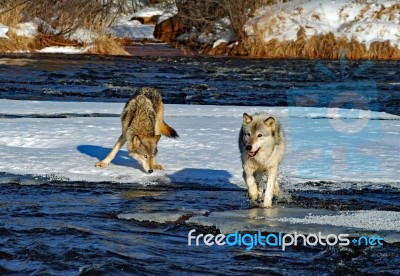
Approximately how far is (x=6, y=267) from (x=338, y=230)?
2834mm

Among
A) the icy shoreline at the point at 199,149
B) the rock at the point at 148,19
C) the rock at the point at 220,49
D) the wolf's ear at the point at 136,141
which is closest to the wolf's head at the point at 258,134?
the icy shoreline at the point at 199,149

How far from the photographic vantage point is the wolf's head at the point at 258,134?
8.87 meters

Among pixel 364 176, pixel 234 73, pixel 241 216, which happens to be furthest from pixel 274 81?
pixel 241 216

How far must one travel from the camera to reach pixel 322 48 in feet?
115

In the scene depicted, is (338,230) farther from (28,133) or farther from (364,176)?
(28,133)

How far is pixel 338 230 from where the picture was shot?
25.8ft

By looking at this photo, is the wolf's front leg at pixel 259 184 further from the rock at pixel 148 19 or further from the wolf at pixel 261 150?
the rock at pixel 148 19

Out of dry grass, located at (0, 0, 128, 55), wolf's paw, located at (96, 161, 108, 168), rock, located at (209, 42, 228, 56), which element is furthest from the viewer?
rock, located at (209, 42, 228, 56)

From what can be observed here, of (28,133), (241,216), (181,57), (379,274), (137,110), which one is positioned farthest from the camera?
(181,57)

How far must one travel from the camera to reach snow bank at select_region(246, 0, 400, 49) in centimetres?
3497

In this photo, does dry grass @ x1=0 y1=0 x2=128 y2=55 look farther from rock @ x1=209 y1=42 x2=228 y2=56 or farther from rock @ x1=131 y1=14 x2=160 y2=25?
rock @ x1=131 y1=14 x2=160 y2=25

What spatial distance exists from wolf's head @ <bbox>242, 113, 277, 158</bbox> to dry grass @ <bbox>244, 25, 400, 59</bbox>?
25638mm

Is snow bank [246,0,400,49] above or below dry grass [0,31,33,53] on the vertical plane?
above

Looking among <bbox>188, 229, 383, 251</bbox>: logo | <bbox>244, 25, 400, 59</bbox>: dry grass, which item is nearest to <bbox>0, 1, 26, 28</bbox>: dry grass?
<bbox>244, 25, 400, 59</bbox>: dry grass
